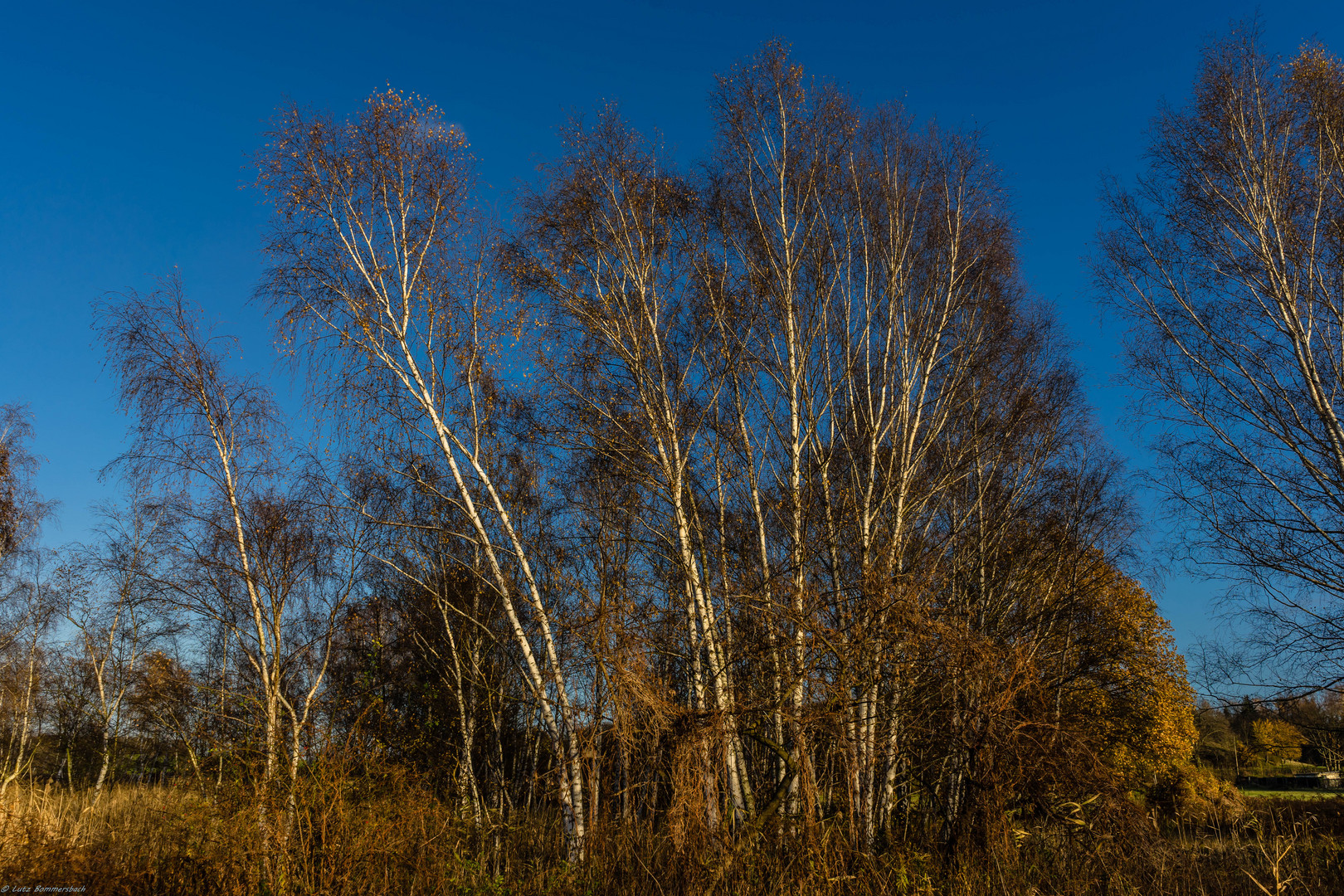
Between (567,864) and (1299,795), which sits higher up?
(567,864)

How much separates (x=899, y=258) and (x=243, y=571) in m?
10.2

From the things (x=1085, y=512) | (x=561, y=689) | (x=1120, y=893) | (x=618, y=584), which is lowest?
(x=1120, y=893)

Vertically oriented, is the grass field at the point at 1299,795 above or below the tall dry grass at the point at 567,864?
below

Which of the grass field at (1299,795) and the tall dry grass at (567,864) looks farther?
the grass field at (1299,795)

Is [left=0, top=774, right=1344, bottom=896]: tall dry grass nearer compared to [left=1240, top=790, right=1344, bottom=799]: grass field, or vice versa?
[left=0, top=774, right=1344, bottom=896]: tall dry grass

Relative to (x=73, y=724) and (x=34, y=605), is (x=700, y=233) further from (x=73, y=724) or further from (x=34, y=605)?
(x=73, y=724)

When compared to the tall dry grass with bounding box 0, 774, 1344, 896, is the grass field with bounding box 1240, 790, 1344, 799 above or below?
below

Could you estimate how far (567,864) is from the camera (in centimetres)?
787

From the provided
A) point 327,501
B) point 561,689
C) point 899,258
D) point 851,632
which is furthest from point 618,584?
point 899,258

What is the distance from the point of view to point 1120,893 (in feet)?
21.3

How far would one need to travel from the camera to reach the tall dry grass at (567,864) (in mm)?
6402

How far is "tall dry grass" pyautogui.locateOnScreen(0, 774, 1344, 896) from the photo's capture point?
6402 millimetres

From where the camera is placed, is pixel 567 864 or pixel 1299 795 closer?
pixel 567 864

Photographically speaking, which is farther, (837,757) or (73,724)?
(73,724)
